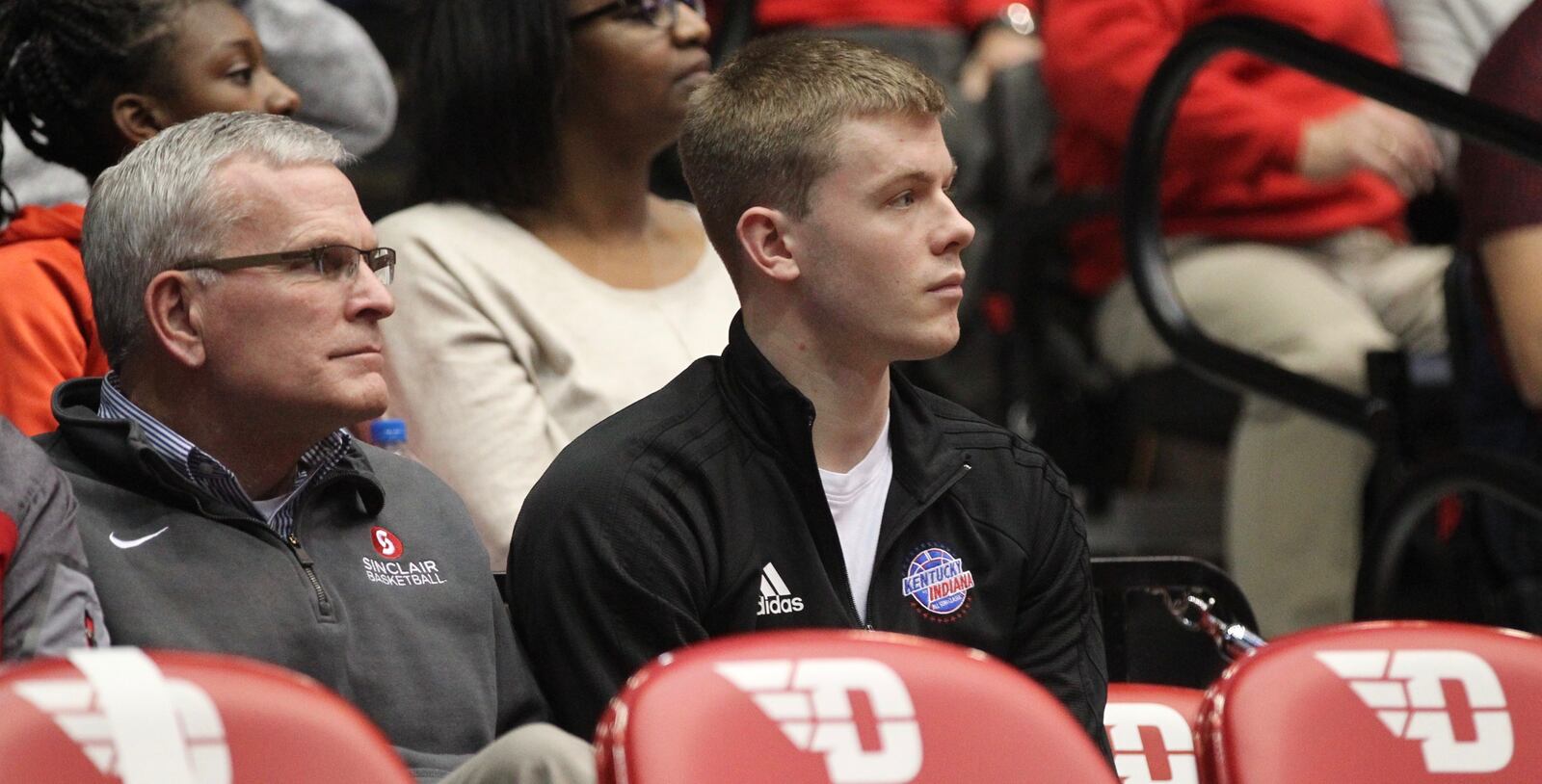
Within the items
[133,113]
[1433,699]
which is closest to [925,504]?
[1433,699]

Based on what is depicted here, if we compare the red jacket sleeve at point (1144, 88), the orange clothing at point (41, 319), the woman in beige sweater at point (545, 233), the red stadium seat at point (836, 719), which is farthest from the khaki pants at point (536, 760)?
the red jacket sleeve at point (1144, 88)

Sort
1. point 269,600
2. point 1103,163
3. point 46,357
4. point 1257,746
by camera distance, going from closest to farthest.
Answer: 1. point 1257,746
2. point 269,600
3. point 46,357
4. point 1103,163

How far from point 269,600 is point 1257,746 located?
2.74 ft

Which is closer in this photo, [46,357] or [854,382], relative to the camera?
[854,382]

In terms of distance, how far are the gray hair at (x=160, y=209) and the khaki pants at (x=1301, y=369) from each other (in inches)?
76.4

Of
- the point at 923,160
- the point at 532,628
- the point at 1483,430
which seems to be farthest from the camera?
the point at 1483,430

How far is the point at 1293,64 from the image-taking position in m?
3.05

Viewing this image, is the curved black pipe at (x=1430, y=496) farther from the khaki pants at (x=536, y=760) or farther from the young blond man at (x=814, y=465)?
the khaki pants at (x=536, y=760)

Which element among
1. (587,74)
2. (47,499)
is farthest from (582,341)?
(47,499)

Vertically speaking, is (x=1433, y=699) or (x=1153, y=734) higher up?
(x=1433, y=699)

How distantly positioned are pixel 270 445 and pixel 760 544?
461 millimetres

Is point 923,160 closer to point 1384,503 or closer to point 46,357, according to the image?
point 46,357

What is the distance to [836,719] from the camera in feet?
4.58

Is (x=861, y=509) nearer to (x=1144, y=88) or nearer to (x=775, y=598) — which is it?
(x=775, y=598)
